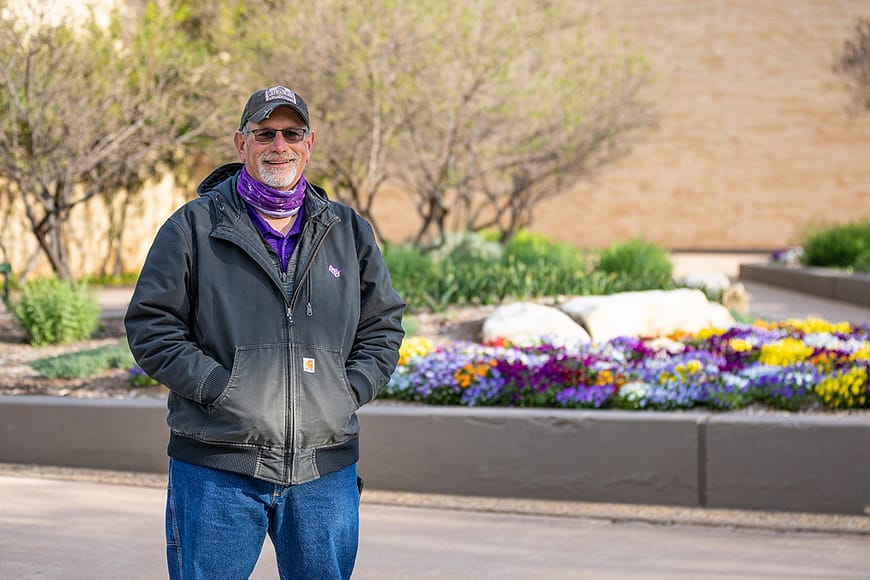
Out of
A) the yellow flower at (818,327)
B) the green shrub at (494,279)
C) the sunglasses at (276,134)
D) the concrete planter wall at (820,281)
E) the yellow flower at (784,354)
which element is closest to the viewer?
the sunglasses at (276,134)

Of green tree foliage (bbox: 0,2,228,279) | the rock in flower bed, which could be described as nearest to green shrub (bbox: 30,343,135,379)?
the rock in flower bed

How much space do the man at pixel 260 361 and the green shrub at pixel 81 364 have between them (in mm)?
5467

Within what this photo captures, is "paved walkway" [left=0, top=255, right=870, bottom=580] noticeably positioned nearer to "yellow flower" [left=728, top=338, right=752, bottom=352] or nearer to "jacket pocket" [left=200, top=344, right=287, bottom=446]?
"jacket pocket" [left=200, top=344, right=287, bottom=446]

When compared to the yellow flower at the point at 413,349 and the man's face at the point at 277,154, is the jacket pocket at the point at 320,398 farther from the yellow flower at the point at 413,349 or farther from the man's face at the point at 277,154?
the yellow flower at the point at 413,349

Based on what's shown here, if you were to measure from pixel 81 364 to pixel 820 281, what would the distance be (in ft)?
41.1

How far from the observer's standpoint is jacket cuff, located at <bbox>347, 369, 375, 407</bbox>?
9.52 ft

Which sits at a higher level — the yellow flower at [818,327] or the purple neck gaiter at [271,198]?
the purple neck gaiter at [271,198]

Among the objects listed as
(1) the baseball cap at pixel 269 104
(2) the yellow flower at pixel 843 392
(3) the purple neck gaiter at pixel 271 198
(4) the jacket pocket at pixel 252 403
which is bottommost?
(2) the yellow flower at pixel 843 392

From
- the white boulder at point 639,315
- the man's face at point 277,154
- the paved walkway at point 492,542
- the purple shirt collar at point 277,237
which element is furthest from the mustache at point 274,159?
the white boulder at point 639,315

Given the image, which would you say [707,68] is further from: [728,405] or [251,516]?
[251,516]

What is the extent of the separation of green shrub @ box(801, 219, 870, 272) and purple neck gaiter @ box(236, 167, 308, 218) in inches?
658

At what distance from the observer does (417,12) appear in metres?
12.9

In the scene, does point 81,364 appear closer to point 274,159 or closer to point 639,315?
point 639,315

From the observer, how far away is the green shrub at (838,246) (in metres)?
18.9
